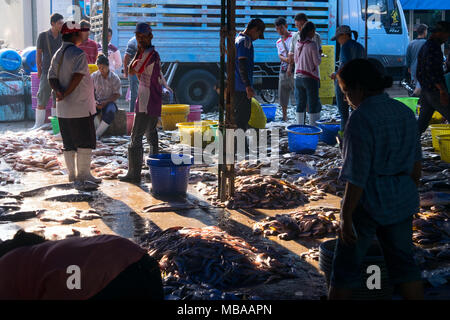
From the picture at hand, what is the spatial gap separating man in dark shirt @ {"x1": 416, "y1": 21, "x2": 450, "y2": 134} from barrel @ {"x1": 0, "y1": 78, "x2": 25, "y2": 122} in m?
9.68

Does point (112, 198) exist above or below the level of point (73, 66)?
below

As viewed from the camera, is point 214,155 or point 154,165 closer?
point 154,165

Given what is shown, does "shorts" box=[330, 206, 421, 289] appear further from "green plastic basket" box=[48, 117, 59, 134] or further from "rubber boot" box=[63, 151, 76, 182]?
"green plastic basket" box=[48, 117, 59, 134]

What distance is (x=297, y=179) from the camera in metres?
8.60

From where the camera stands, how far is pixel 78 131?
7.74 metres

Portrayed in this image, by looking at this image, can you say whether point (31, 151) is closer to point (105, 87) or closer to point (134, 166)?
point (105, 87)

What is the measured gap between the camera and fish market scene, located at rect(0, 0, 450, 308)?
3.34 meters

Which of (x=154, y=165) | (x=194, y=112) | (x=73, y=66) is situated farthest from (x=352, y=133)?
(x=194, y=112)

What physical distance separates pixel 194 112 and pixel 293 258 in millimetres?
8373

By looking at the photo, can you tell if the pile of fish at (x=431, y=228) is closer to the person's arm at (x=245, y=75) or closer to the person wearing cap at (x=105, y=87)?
the person's arm at (x=245, y=75)

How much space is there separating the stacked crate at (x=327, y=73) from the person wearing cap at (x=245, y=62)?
6.66 metres

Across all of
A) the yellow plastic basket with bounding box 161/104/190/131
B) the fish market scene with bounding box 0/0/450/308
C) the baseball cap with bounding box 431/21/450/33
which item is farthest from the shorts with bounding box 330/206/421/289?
the yellow plastic basket with bounding box 161/104/190/131

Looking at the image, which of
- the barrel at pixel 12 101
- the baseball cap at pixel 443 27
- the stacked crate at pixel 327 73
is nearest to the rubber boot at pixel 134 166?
the baseball cap at pixel 443 27
